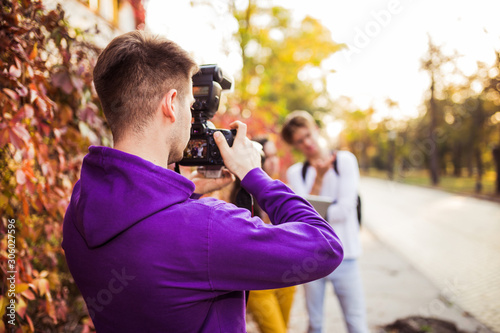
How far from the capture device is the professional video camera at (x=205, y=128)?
4.83 ft

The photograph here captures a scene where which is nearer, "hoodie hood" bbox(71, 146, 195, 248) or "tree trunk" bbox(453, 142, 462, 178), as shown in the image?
"hoodie hood" bbox(71, 146, 195, 248)

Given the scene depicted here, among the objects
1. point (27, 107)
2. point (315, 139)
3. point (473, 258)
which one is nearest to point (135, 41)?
point (27, 107)

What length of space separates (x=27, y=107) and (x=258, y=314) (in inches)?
81.1

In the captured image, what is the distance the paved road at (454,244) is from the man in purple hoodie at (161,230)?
457cm

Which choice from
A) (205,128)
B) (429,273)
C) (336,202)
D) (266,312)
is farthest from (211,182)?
(429,273)

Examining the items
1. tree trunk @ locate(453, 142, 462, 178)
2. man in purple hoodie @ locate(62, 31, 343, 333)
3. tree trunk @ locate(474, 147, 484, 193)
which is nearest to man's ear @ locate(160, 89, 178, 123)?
man in purple hoodie @ locate(62, 31, 343, 333)

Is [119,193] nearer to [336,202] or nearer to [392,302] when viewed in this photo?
[336,202]

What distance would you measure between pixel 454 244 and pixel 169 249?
9298 mm

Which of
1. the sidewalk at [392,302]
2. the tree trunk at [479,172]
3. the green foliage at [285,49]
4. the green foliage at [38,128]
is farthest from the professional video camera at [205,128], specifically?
the tree trunk at [479,172]

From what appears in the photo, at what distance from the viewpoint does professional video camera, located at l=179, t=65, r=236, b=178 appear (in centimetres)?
147

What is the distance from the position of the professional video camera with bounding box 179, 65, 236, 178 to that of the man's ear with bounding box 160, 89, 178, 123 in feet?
1.02

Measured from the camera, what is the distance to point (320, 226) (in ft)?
3.85

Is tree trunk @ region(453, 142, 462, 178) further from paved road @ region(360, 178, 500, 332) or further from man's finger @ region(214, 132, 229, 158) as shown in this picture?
man's finger @ region(214, 132, 229, 158)

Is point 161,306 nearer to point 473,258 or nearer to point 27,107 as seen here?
point 27,107
